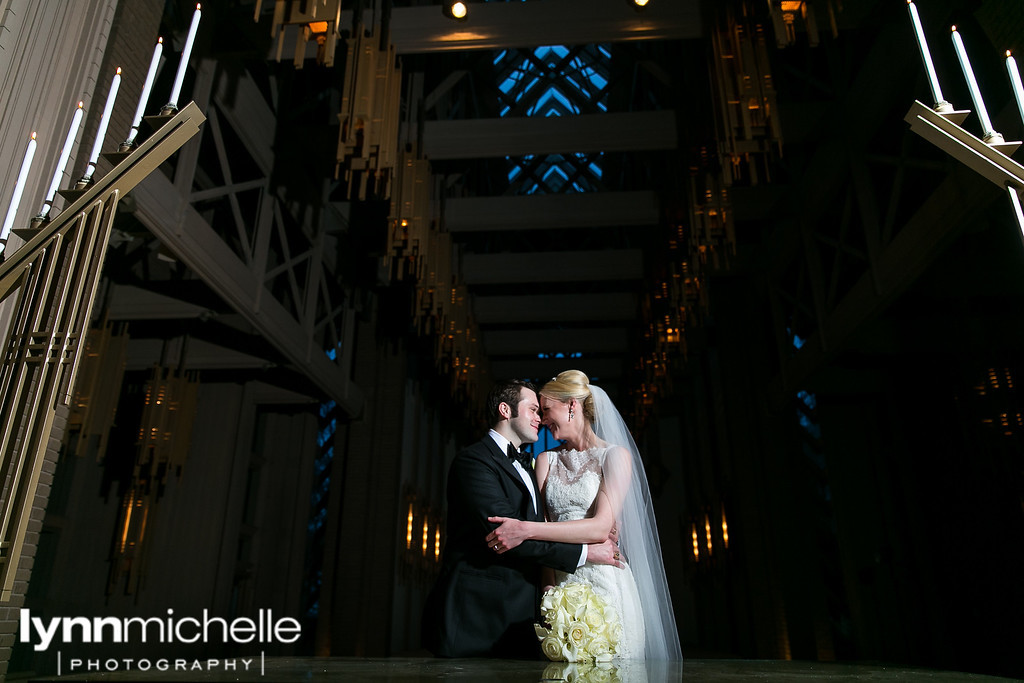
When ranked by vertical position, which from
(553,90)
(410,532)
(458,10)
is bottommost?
(410,532)

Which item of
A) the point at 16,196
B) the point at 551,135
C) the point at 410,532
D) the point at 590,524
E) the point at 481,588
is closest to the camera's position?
the point at 16,196

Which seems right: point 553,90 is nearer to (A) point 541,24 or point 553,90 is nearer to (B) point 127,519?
(A) point 541,24

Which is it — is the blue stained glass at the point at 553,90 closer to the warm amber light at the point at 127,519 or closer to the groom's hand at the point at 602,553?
the warm amber light at the point at 127,519

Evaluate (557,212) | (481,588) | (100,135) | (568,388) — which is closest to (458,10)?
(557,212)

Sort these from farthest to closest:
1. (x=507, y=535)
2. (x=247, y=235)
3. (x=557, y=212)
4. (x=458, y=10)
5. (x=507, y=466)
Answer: (x=557, y=212) < (x=247, y=235) < (x=458, y=10) < (x=507, y=466) < (x=507, y=535)

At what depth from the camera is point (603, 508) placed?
310cm

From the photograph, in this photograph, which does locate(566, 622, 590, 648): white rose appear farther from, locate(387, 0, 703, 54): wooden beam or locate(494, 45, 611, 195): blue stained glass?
locate(494, 45, 611, 195): blue stained glass

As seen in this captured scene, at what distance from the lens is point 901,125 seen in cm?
827

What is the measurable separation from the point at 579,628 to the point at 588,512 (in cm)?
77

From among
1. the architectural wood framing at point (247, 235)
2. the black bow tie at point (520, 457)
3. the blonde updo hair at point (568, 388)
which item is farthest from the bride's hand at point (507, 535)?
the architectural wood framing at point (247, 235)

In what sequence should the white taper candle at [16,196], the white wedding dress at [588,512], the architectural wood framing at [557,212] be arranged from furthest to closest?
1. the architectural wood framing at [557,212]
2. the white wedding dress at [588,512]
3. the white taper candle at [16,196]

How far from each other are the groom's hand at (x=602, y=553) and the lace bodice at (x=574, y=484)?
0.24m

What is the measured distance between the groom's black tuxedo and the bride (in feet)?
0.49

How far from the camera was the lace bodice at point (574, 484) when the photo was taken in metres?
A: 3.34
